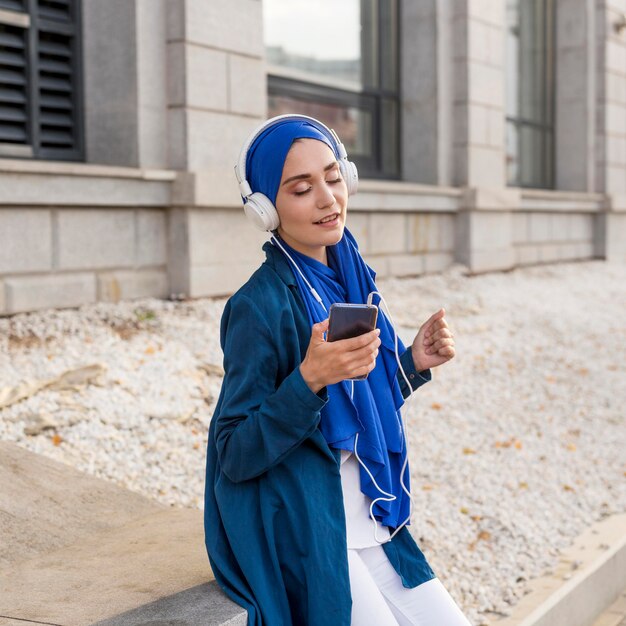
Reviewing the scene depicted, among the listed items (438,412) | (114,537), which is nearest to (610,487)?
(438,412)

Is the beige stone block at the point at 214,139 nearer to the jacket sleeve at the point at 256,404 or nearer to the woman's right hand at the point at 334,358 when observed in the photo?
the jacket sleeve at the point at 256,404

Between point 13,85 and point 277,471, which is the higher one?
point 13,85

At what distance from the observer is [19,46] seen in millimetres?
6762

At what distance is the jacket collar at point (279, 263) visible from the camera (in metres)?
2.27

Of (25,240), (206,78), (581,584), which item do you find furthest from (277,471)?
(206,78)

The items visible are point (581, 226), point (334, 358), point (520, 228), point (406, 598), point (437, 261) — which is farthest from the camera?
point (581, 226)

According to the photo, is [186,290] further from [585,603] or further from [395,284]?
[585,603]

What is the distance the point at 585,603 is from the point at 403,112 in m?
8.03

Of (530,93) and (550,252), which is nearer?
(550,252)

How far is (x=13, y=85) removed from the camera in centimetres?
682

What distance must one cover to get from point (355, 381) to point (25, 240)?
4.34m

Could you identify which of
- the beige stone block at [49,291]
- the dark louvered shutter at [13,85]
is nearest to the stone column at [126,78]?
the dark louvered shutter at [13,85]

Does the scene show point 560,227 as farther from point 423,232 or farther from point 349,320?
point 349,320

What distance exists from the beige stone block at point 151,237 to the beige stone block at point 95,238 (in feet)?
0.22
